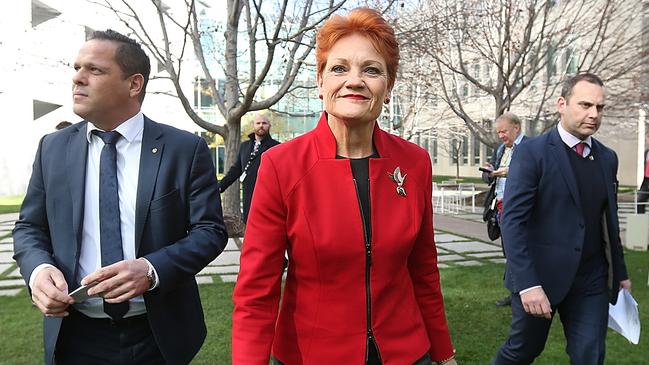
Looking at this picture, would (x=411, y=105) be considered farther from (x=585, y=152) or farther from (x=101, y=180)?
(x=101, y=180)

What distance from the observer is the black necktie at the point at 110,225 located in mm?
2283

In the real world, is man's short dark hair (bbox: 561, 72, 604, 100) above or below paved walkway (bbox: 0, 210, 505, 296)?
above

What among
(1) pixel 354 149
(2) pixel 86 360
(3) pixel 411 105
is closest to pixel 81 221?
(2) pixel 86 360

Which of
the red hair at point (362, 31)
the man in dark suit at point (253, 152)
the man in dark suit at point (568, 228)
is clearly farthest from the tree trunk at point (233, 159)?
the red hair at point (362, 31)

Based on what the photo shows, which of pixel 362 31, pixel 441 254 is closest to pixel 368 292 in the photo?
pixel 362 31

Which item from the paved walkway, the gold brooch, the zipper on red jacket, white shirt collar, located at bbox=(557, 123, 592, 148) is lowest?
the paved walkway

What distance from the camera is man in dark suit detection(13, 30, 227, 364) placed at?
7.52 feet

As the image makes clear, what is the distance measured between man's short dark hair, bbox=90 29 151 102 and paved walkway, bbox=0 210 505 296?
552 cm

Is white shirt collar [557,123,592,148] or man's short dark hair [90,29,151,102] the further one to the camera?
white shirt collar [557,123,592,148]

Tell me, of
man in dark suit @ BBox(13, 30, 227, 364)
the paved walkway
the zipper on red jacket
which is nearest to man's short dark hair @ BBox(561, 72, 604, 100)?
the zipper on red jacket

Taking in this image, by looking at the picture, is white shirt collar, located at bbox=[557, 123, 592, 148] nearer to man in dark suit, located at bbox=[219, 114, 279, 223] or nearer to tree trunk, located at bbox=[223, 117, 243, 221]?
man in dark suit, located at bbox=[219, 114, 279, 223]

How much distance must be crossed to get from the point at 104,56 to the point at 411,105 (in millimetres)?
23043

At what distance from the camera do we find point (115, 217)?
2307 millimetres

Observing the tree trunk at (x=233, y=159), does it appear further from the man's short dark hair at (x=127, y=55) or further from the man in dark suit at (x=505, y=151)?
the man's short dark hair at (x=127, y=55)
